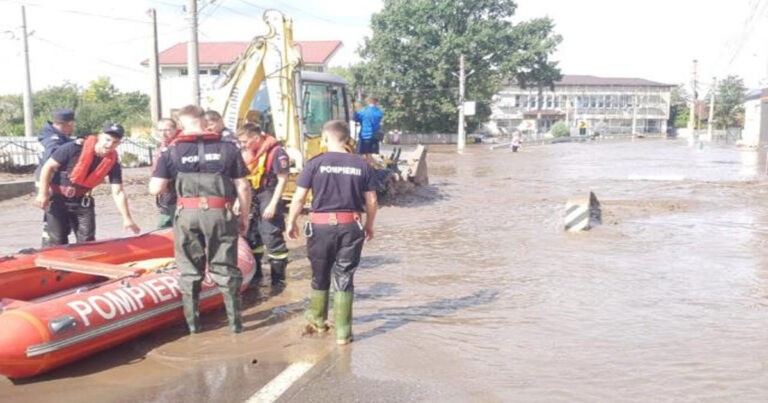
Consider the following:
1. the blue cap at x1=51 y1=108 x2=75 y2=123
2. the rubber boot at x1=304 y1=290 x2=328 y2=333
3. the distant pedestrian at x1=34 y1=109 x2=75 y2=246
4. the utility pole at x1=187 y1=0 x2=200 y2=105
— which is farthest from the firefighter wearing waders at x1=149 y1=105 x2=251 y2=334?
the utility pole at x1=187 y1=0 x2=200 y2=105

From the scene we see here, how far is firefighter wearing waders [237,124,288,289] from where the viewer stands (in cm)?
708

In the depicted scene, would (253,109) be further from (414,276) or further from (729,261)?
(729,261)

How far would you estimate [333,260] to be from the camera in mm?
5422

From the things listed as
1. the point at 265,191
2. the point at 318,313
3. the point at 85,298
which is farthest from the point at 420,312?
the point at 85,298

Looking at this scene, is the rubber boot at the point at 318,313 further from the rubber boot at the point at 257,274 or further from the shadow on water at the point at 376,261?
the shadow on water at the point at 376,261

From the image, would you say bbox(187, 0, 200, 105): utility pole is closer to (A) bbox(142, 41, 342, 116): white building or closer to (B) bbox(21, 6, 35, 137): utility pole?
(B) bbox(21, 6, 35, 137): utility pole

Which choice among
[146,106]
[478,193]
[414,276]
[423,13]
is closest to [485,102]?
[423,13]

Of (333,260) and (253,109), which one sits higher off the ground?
(253,109)

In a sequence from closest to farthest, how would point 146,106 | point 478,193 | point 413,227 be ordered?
1. point 413,227
2. point 478,193
3. point 146,106

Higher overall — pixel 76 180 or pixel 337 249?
pixel 76 180

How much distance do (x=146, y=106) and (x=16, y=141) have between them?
34559 millimetres

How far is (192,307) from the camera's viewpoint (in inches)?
217

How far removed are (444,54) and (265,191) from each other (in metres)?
48.3

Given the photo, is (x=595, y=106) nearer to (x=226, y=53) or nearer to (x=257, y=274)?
(x=226, y=53)
